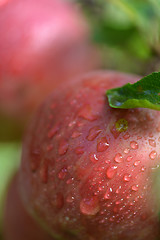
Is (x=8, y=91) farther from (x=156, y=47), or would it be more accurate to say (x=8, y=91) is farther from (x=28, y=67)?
(x=156, y=47)

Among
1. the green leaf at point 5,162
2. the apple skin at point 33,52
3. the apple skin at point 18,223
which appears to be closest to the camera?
the apple skin at point 18,223

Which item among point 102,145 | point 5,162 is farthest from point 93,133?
point 5,162

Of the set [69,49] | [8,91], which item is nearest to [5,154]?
[8,91]

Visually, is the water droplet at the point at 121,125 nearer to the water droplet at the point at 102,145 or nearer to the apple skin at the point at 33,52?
the water droplet at the point at 102,145

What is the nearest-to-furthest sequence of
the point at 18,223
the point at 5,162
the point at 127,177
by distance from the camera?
the point at 127,177
the point at 18,223
the point at 5,162

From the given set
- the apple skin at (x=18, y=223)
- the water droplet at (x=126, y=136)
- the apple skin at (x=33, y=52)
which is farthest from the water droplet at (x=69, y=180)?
the apple skin at (x=33, y=52)

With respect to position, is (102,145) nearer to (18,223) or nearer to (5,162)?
(18,223)
